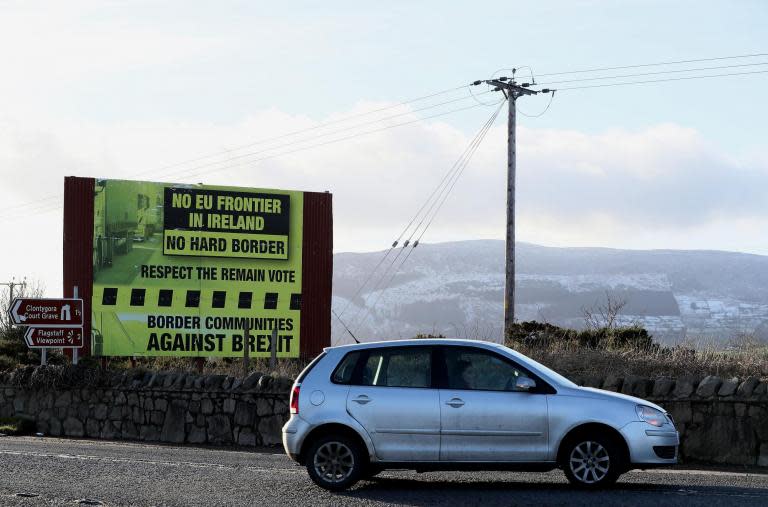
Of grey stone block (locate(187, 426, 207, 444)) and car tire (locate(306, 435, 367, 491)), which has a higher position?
car tire (locate(306, 435, 367, 491))

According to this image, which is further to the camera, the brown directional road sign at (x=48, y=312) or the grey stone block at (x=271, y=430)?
the brown directional road sign at (x=48, y=312)

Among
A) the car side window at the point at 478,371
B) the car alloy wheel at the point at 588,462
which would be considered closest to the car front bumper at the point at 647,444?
the car alloy wheel at the point at 588,462

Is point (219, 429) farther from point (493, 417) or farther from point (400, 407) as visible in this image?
point (493, 417)

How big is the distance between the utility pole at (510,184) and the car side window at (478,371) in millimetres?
21368

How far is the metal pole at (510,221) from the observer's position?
35.2 meters

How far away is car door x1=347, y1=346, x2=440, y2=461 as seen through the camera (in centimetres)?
1273

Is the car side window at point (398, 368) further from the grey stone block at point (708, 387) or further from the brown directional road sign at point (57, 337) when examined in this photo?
the brown directional road sign at point (57, 337)

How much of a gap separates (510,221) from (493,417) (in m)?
23.3

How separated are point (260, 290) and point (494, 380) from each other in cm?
1742

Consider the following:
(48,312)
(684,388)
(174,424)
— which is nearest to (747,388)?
(684,388)

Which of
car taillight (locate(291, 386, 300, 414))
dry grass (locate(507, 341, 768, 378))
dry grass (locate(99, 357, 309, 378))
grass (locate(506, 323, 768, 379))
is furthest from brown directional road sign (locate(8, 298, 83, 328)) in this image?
car taillight (locate(291, 386, 300, 414))

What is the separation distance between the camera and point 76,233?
28.8 metres

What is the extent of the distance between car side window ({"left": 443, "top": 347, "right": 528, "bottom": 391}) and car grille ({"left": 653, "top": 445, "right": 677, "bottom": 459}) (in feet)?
5.21

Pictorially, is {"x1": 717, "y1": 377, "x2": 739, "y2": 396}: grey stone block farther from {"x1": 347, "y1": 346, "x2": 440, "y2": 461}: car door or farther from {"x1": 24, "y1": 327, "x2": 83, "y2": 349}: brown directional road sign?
{"x1": 24, "y1": 327, "x2": 83, "y2": 349}: brown directional road sign
